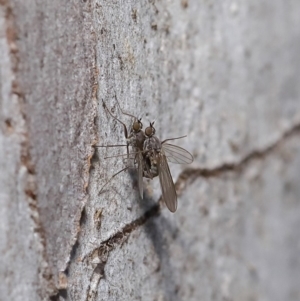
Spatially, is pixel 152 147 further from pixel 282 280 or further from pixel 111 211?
pixel 282 280

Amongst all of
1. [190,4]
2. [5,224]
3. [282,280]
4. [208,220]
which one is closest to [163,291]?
[208,220]

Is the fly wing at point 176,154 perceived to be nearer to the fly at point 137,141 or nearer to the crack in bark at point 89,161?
the fly at point 137,141

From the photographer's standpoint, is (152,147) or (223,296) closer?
(152,147)

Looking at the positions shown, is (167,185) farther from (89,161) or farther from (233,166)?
(233,166)

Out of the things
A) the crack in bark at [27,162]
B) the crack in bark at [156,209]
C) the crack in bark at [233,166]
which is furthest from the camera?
the crack in bark at [233,166]

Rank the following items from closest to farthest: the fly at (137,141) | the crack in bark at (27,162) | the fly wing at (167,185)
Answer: the crack in bark at (27,162) < the fly at (137,141) < the fly wing at (167,185)

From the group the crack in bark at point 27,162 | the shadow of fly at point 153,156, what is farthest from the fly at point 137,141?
the crack in bark at point 27,162
